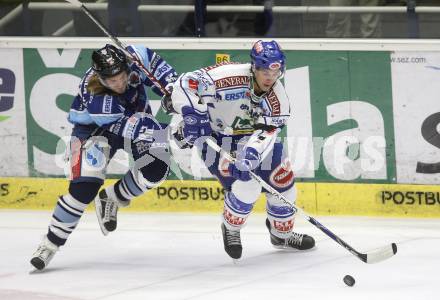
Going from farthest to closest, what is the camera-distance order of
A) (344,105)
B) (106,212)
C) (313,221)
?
1. (344,105)
2. (106,212)
3. (313,221)

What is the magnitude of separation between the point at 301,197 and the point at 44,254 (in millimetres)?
1960

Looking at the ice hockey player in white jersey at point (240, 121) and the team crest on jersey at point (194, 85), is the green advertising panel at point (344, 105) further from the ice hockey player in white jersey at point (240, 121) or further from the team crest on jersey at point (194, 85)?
the team crest on jersey at point (194, 85)

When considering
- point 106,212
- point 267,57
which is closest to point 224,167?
point 267,57

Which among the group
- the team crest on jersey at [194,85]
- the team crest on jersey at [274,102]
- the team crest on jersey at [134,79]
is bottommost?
the team crest on jersey at [274,102]

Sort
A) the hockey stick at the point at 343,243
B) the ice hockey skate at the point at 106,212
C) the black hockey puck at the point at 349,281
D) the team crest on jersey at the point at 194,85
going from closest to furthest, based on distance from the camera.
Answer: the black hockey puck at the point at 349,281, the hockey stick at the point at 343,243, the team crest on jersey at the point at 194,85, the ice hockey skate at the point at 106,212

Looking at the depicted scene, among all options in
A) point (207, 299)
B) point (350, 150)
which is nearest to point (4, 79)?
point (350, 150)

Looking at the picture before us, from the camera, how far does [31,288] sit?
5.36m

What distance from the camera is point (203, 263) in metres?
5.85

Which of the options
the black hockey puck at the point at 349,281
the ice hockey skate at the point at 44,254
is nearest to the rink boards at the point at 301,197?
the ice hockey skate at the point at 44,254

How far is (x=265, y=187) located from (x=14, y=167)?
8.03 feet

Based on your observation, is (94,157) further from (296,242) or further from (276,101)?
(296,242)

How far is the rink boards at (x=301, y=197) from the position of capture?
6969 mm

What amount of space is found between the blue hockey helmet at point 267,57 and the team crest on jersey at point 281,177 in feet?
1.83

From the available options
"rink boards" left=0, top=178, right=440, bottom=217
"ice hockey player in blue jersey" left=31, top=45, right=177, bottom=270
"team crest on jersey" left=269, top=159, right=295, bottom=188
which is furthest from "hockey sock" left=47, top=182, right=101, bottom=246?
"rink boards" left=0, top=178, right=440, bottom=217
